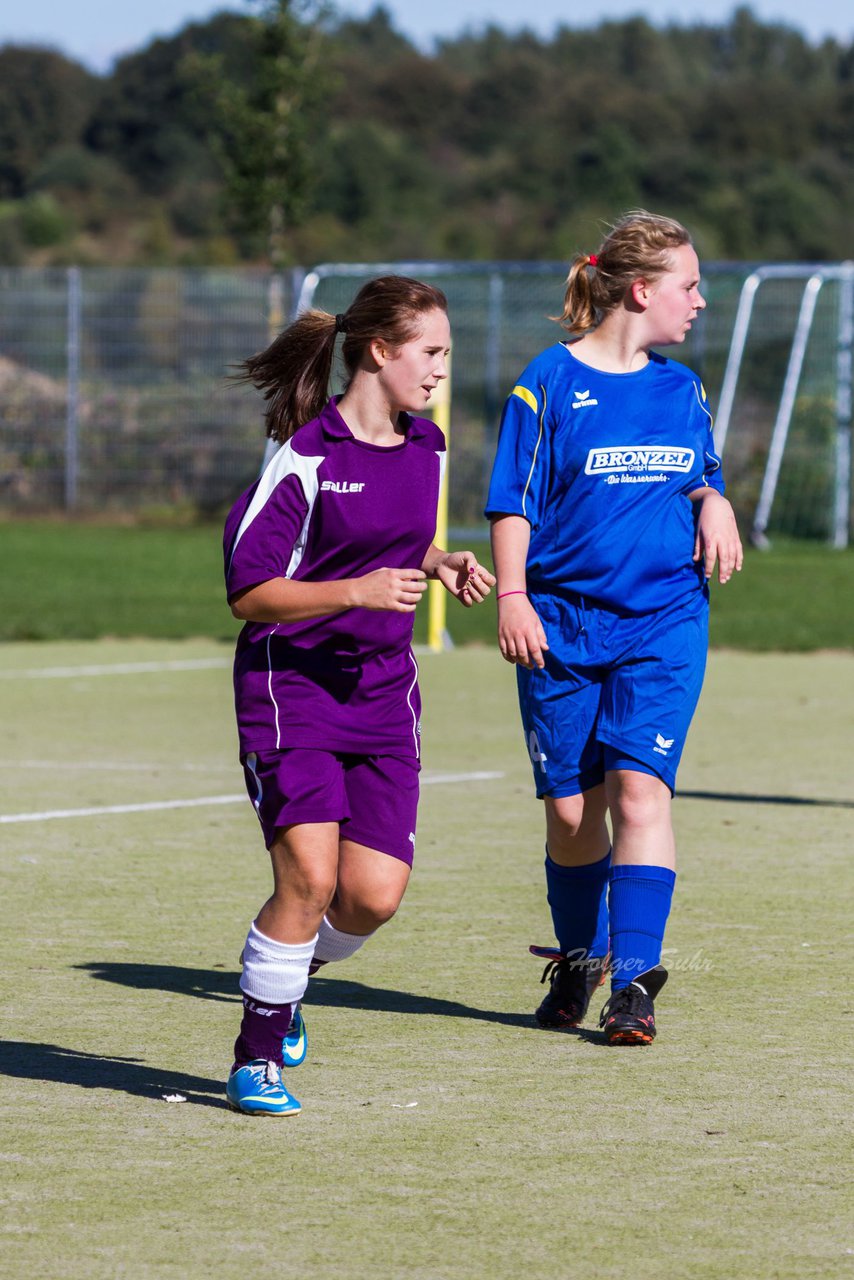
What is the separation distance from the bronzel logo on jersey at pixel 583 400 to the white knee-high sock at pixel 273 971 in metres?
1.49

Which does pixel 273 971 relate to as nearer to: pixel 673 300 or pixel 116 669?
pixel 673 300

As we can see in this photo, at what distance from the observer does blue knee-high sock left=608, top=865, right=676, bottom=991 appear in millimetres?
5246

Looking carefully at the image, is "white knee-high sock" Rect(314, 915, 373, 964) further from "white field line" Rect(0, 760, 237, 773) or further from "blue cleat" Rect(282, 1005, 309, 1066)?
"white field line" Rect(0, 760, 237, 773)

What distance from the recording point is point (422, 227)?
344 ft

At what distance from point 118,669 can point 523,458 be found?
8.99m

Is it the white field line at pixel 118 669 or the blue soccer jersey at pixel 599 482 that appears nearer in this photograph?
the blue soccer jersey at pixel 599 482

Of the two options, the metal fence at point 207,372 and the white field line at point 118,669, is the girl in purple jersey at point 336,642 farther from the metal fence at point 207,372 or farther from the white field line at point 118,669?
the metal fence at point 207,372

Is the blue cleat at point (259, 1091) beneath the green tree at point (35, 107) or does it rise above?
above

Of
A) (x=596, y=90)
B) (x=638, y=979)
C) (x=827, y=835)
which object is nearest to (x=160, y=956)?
(x=638, y=979)

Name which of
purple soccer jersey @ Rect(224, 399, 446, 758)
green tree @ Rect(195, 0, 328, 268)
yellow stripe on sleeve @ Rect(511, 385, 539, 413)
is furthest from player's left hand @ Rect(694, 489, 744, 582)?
green tree @ Rect(195, 0, 328, 268)

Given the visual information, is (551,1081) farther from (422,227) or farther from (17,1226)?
(422,227)

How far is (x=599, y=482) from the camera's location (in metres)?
5.32

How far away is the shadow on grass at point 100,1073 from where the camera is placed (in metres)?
4.73

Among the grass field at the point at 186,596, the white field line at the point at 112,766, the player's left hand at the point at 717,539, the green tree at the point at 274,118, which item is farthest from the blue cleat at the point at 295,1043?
the green tree at the point at 274,118
